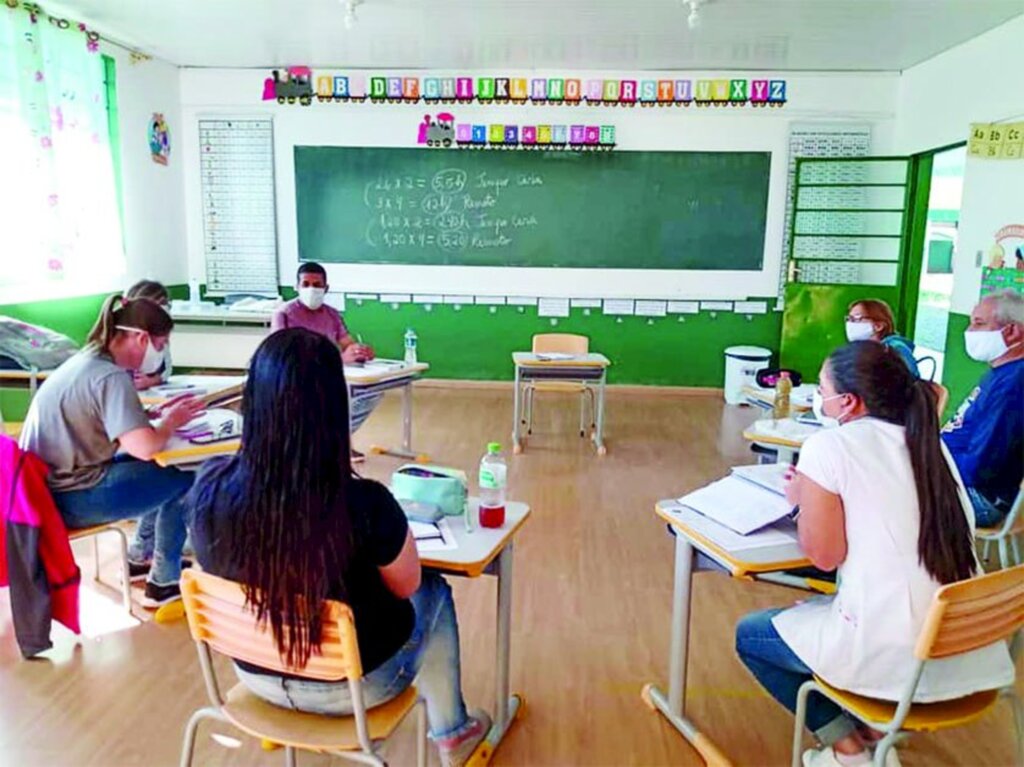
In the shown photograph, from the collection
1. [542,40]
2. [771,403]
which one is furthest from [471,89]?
[771,403]

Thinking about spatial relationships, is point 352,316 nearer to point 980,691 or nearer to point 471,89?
point 471,89

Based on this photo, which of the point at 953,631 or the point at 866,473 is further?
the point at 866,473

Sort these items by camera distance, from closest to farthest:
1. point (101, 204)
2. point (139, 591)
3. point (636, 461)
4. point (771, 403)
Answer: point (139, 591) → point (771, 403) → point (636, 461) → point (101, 204)

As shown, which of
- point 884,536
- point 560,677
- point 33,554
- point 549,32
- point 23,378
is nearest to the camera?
point 884,536

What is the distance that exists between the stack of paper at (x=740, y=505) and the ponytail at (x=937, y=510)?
Result: 42 centimetres

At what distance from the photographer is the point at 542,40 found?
18.2 feet

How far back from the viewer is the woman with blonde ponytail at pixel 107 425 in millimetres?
2395

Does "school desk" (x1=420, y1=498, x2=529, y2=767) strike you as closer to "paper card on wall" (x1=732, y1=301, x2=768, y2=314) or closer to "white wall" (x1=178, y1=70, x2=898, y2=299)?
"white wall" (x1=178, y1=70, x2=898, y2=299)

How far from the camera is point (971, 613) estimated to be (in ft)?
4.85

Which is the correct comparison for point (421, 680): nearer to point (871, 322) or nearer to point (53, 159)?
point (871, 322)

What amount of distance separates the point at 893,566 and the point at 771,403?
6.04 feet

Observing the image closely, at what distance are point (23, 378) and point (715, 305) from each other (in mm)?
5264

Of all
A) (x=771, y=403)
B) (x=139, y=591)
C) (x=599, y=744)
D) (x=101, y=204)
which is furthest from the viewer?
(x=101, y=204)

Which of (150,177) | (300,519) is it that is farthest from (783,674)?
(150,177)
